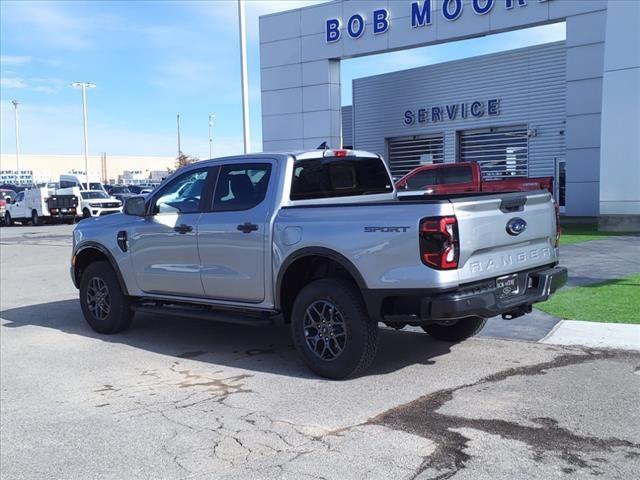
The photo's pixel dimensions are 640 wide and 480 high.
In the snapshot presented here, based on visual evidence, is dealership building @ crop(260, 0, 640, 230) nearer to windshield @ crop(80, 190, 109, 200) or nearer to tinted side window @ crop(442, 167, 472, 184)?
tinted side window @ crop(442, 167, 472, 184)

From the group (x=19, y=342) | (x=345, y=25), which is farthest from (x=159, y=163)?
(x=19, y=342)

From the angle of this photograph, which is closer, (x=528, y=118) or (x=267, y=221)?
(x=267, y=221)

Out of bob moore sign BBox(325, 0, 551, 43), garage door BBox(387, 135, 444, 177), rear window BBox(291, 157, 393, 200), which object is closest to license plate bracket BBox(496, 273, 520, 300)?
rear window BBox(291, 157, 393, 200)

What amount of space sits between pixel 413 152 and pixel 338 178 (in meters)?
24.2

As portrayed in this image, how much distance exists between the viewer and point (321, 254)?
5.68 metres

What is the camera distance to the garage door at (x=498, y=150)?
1042 inches

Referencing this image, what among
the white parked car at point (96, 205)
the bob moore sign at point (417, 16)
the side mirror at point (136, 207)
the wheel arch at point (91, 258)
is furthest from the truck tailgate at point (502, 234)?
the white parked car at point (96, 205)

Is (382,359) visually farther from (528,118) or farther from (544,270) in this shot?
(528,118)

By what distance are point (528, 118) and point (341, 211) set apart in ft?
72.5

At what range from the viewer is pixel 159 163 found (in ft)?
465

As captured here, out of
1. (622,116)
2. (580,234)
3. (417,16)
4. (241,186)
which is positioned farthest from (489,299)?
(417,16)

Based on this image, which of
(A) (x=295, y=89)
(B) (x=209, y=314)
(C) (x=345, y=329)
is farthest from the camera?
(A) (x=295, y=89)

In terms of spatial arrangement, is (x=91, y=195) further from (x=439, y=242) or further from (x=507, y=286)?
(x=439, y=242)

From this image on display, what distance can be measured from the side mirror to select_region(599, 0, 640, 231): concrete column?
514 inches
